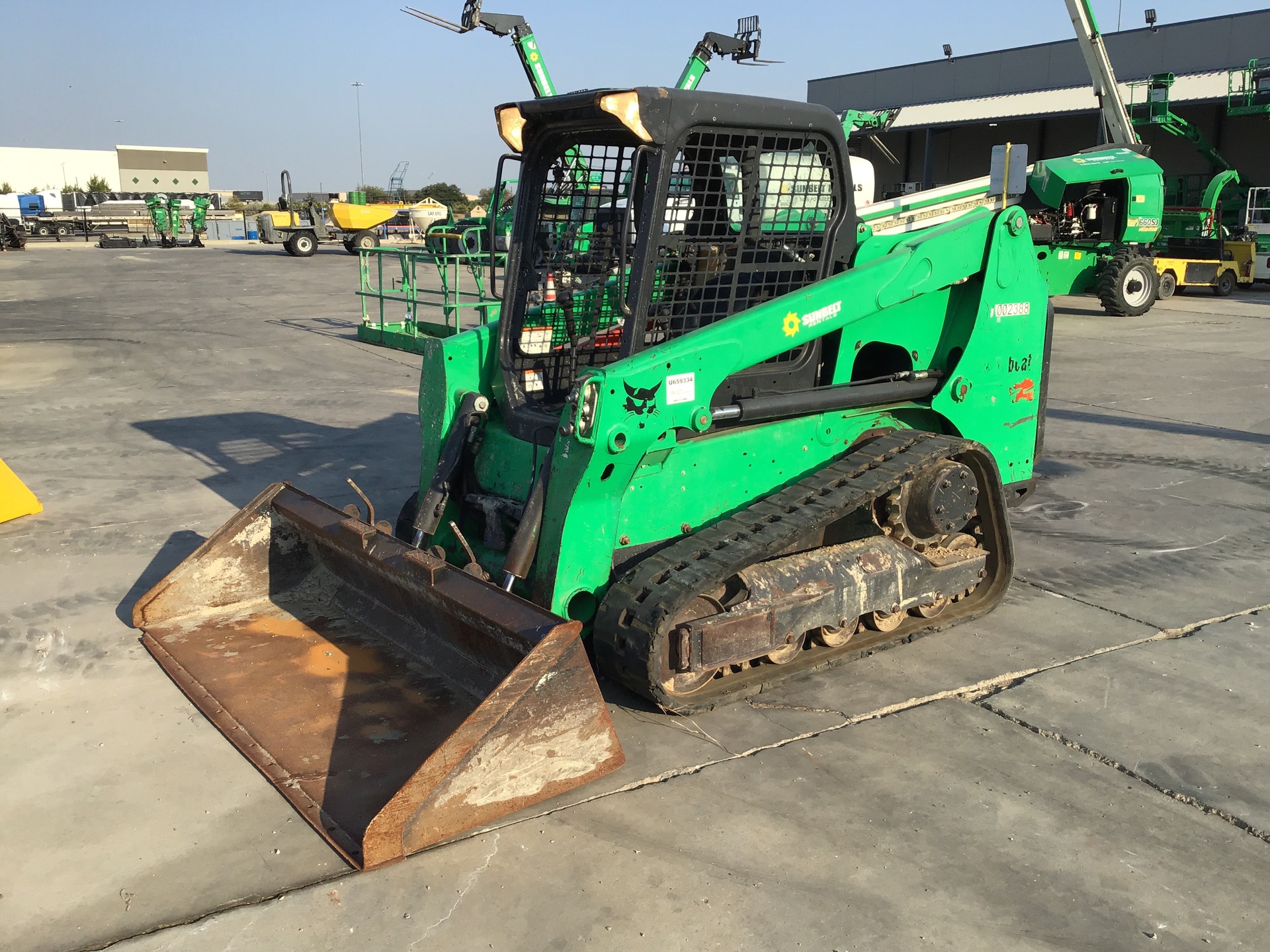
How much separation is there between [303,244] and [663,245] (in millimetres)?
34419

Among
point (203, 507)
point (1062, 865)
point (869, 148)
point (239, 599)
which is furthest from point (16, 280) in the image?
point (869, 148)

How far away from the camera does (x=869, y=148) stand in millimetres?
45469

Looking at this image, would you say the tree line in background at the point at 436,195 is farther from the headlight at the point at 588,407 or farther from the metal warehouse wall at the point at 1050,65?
the headlight at the point at 588,407

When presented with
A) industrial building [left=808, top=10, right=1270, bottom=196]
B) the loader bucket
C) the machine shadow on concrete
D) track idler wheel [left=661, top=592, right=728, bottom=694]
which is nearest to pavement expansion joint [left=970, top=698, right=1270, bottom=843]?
track idler wheel [left=661, top=592, right=728, bottom=694]

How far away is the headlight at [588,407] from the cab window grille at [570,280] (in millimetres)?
1169

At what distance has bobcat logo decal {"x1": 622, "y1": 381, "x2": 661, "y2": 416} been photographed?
4.19 metres

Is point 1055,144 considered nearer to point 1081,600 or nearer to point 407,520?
point 1081,600

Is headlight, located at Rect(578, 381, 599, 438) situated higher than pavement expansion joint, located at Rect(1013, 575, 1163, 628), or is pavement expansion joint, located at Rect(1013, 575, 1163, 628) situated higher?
headlight, located at Rect(578, 381, 599, 438)


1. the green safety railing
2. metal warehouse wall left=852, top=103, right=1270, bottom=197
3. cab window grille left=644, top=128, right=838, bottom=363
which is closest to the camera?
cab window grille left=644, top=128, right=838, bottom=363

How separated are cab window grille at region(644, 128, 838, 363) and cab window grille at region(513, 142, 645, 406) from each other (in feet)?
1.70

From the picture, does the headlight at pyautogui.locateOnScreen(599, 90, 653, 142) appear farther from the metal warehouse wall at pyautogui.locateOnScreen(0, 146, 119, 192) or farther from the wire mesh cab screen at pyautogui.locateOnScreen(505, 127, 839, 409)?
the metal warehouse wall at pyautogui.locateOnScreen(0, 146, 119, 192)

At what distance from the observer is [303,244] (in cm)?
3650

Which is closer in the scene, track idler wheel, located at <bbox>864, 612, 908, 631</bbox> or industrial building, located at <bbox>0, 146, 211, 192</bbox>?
track idler wheel, located at <bbox>864, 612, 908, 631</bbox>

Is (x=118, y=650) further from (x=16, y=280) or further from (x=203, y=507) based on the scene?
(x=16, y=280)
